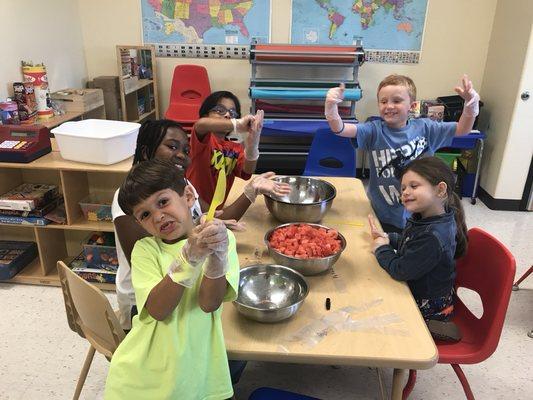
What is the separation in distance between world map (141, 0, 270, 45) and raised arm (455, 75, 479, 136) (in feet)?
8.56

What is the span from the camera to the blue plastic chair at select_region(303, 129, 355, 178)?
278cm

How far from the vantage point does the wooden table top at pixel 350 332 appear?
3.54 ft

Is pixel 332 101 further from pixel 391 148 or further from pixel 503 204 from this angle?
pixel 503 204

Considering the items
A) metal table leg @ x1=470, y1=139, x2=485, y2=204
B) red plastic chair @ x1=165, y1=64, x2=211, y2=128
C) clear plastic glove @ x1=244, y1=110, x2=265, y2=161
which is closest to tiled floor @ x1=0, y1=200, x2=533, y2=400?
clear plastic glove @ x1=244, y1=110, x2=265, y2=161

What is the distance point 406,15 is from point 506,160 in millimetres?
1525

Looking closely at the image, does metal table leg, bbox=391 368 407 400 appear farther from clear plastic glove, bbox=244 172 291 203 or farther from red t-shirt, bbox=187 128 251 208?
red t-shirt, bbox=187 128 251 208

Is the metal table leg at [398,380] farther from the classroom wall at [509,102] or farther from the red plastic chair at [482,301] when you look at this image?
the classroom wall at [509,102]

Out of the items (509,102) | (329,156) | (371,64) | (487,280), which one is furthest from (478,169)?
(487,280)

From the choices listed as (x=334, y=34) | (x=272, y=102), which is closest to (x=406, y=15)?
(x=334, y=34)

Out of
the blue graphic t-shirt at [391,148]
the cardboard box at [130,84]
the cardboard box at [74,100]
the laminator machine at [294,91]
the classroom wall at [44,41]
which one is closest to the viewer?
the blue graphic t-shirt at [391,148]

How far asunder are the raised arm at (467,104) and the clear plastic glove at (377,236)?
604mm

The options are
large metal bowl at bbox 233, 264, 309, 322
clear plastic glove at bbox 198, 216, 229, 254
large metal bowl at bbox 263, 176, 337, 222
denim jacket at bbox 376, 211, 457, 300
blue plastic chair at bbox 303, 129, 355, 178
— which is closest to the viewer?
clear plastic glove at bbox 198, 216, 229, 254

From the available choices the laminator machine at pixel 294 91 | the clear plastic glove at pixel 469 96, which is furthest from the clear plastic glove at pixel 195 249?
the laminator machine at pixel 294 91

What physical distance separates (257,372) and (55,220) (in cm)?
142
